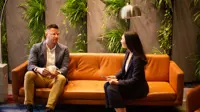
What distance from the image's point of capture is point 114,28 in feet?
17.5

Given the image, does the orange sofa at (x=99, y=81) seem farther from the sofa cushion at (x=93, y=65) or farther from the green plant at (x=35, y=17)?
the green plant at (x=35, y=17)

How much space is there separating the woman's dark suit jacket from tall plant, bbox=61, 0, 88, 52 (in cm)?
159

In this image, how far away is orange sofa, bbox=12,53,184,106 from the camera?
4.11m

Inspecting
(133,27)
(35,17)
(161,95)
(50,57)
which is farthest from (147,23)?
(35,17)

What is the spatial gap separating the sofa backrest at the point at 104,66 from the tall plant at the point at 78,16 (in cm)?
67

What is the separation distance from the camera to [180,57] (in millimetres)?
5457

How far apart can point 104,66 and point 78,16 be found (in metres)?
1.05

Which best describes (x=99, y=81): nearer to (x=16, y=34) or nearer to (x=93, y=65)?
(x=93, y=65)

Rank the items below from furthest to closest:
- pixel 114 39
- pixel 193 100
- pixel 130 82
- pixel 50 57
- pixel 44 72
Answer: pixel 114 39 → pixel 50 57 → pixel 44 72 → pixel 130 82 → pixel 193 100

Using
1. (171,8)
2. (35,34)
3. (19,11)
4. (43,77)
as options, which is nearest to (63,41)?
(35,34)

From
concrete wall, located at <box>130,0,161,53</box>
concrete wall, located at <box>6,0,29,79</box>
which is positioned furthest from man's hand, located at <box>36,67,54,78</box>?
concrete wall, located at <box>130,0,161,53</box>

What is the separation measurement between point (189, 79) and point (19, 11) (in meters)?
3.11

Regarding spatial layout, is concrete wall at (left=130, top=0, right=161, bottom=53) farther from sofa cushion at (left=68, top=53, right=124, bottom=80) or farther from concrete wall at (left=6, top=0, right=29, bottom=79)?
concrete wall at (left=6, top=0, right=29, bottom=79)

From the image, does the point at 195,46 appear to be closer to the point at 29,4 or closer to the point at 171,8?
the point at 171,8
